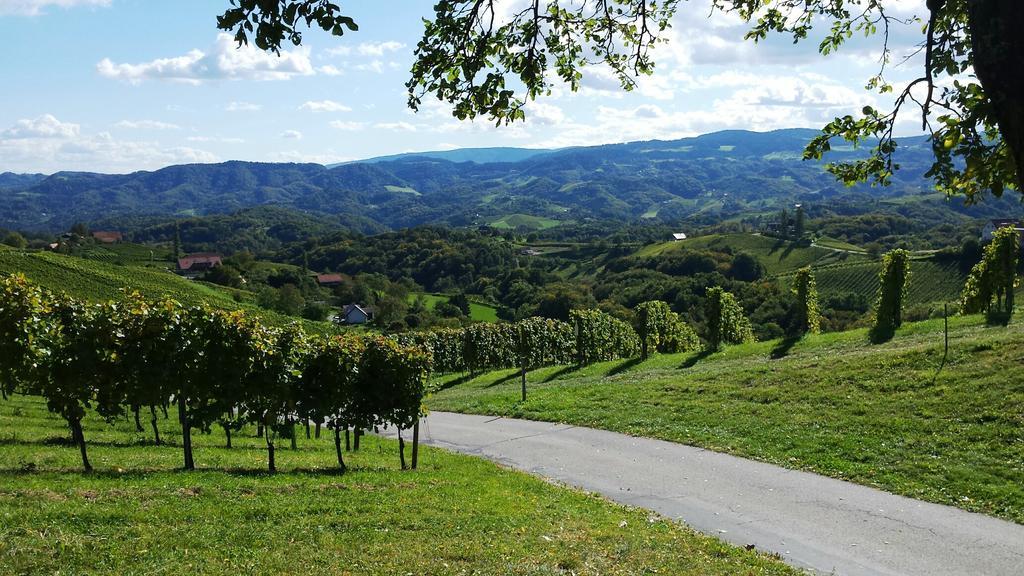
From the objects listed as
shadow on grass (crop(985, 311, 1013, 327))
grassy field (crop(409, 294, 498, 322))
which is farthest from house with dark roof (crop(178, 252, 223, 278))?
shadow on grass (crop(985, 311, 1013, 327))

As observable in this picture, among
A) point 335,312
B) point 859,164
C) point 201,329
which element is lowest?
point 335,312

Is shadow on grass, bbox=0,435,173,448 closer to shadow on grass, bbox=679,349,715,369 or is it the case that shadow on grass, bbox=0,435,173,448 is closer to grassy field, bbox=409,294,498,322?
shadow on grass, bbox=679,349,715,369

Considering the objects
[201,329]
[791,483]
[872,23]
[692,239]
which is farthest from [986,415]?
[692,239]

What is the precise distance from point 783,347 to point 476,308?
111833mm

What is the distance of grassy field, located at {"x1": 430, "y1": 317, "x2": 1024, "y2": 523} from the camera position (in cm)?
1484

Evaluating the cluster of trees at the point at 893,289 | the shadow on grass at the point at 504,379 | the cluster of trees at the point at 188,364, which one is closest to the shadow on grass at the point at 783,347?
the cluster of trees at the point at 893,289

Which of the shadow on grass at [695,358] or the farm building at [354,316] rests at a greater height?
the shadow on grass at [695,358]

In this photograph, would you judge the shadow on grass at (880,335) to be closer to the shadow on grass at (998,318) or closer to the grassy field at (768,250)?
the shadow on grass at (998,318)

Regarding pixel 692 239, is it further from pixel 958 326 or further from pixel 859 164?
pixel 859 164

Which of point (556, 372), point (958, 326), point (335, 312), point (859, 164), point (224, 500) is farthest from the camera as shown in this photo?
point (335, 312)

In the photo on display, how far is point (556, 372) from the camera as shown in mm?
39594

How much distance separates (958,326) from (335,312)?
119320 mm

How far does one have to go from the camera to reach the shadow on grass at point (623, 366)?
35.0 meters

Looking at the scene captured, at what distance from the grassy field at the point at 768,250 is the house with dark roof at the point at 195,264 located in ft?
365
